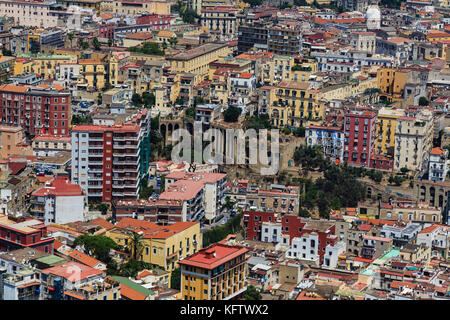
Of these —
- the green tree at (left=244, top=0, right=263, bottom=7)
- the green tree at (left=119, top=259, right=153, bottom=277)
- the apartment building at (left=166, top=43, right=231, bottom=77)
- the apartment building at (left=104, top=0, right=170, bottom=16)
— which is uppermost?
the green tree at (left=244, top=0, right=263, bottom=7)

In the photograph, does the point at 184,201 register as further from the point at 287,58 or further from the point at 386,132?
the point at 287,58

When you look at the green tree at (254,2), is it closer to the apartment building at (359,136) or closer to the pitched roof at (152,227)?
the apartment building at (359,136)

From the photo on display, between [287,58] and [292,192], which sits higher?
[287,58]

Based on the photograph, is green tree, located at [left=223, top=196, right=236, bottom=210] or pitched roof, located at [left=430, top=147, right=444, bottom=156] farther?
pitched roof, located at [left=430, top=147, right=444, bottom=156]

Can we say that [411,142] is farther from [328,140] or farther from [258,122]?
[258,122]

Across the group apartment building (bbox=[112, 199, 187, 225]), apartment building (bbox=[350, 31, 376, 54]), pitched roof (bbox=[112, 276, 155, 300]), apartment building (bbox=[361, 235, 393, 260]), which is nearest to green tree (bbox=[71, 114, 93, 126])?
apartment building (bbox=[112, 199, 187, 225])

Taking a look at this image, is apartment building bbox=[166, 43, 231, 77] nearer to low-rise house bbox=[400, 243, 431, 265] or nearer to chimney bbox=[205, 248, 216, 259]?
low-rise house bbox=[400, 243, 431, 265]

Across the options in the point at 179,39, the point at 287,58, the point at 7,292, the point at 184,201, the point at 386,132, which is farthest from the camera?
the point at 179,39

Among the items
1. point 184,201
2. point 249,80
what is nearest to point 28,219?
point 184,201
